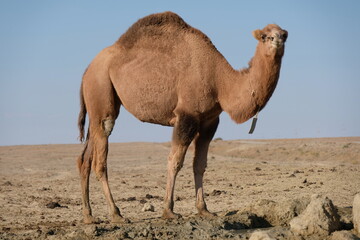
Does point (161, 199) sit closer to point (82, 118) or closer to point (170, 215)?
point (82, 118)

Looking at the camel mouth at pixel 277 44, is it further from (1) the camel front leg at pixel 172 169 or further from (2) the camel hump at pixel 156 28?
(1) the camel front leg at pixel 172 169

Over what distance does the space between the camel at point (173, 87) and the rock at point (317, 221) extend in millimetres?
2382

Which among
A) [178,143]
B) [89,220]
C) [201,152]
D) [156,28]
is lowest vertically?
[89,220]

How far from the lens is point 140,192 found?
15727mm

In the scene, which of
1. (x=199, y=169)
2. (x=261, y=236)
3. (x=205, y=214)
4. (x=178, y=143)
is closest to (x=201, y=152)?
(x=199, y=169)

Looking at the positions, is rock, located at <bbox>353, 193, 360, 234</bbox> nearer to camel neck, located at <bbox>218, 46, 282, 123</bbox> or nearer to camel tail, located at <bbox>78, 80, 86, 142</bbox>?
camel neck, located at <bbox>218, 46, 282, 123</bbox>

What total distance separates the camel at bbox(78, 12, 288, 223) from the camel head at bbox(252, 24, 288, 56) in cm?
1

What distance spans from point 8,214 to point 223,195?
4460mm

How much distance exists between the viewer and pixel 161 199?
47.6 feet

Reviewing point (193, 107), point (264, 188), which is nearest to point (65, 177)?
point (264, 188)

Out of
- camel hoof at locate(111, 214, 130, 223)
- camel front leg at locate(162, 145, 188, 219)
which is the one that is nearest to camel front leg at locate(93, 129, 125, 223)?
camel hoof at locate(111, 214, 130, 223)

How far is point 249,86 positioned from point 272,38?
3.01ft

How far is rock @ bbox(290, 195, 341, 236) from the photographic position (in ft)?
28.3

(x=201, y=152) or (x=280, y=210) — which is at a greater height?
(x=201, y=152)
